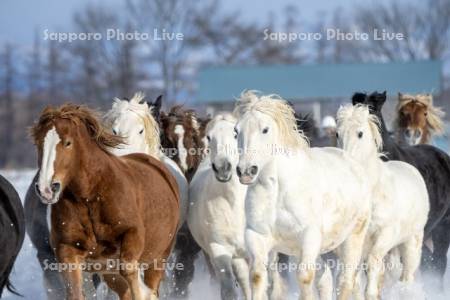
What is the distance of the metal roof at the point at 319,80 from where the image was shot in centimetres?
3966

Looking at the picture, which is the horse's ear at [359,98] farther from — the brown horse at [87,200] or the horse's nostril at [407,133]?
the brown horse at [87,200]

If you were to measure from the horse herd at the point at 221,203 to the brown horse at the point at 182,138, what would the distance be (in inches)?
0.5

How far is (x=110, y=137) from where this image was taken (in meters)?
6.93

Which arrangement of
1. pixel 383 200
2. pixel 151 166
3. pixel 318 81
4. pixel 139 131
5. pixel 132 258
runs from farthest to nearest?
pixel 318 81 → pixel 139 131 → pixel 383 200 → pixel 151 166 → pixel 132 258

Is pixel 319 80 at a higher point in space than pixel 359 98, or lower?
higher

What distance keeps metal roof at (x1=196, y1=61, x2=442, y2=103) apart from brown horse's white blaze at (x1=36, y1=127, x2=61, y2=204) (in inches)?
1306

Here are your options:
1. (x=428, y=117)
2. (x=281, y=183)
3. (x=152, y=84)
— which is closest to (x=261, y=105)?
(x=281, y=183)

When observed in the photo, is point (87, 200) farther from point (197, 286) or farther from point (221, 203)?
point (197, 286)

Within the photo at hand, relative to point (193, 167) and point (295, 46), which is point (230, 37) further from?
point (193, 167)

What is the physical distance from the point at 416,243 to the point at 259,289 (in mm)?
2634

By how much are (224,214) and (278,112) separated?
1.27 meters

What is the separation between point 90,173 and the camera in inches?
261

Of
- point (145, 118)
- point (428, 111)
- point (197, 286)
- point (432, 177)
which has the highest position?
point (428, 111)

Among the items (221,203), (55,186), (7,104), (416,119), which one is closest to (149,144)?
(221,203)
